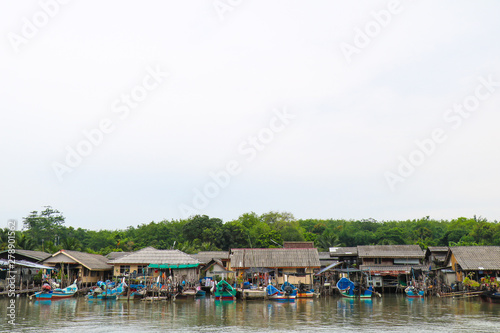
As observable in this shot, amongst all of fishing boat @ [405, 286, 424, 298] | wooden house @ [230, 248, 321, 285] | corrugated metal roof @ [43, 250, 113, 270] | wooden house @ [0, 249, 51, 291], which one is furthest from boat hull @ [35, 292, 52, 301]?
fishing boat @ [405, 286, 424, 298]

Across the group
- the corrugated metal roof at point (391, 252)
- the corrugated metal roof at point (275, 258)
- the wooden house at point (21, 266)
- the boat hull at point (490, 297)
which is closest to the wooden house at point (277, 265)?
the corrugated metal roof at point (275, 258)

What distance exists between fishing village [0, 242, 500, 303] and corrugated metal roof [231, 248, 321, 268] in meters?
0.09

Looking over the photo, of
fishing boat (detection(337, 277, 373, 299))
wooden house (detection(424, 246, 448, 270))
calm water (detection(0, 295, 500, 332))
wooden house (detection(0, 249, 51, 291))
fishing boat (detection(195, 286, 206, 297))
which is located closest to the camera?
calm water (detection(0, 295, 500, 332))

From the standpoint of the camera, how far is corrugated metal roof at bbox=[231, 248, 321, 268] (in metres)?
37.0

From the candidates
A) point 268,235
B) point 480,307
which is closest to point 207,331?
point 480,307

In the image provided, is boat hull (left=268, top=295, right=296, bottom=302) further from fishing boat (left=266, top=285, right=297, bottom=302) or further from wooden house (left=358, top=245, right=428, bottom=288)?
wooden house (left=358, top=245, right=428, bottom=288)

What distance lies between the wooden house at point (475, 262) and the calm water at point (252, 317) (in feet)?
21.3

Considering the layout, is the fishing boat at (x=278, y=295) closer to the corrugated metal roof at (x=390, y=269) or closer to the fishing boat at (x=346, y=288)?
the fishing boat at (x=346, y=288)

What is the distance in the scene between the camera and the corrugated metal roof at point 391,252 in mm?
42688

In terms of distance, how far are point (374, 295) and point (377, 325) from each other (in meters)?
18.2

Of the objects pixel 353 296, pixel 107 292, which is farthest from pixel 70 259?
pixel 353 296

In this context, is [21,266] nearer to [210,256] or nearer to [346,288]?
[210,256]

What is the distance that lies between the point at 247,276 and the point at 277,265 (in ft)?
10.5

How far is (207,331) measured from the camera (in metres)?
18.0
